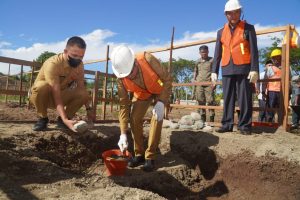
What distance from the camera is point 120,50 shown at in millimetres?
3713

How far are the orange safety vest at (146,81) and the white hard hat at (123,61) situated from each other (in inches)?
6.1

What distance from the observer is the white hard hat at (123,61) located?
3641 millimetres

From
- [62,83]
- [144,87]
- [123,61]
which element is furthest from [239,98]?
[62,83]

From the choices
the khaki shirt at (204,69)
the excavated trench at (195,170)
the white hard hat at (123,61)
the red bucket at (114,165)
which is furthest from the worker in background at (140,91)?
the khaki shirt at (204,69)

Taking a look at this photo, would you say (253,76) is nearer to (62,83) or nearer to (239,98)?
(239,98)

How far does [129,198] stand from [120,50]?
190 cm

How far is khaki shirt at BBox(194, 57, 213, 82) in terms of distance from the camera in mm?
6539

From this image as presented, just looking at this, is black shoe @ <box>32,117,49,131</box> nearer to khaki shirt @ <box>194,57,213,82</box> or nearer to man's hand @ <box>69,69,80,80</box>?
man's hand @ <box>69,69,80,80</box>

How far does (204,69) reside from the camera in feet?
21.7

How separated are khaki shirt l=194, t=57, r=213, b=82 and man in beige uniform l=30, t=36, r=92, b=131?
2977 mm

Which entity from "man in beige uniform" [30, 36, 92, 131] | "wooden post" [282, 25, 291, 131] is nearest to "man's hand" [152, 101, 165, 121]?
"man in beige uniform" [30, 36, 92, 131]

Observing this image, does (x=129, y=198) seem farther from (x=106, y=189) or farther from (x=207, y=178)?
(x=207, y=178)

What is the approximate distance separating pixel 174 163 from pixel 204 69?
2920mm

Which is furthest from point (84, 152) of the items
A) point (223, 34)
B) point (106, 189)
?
point (223, 34)
